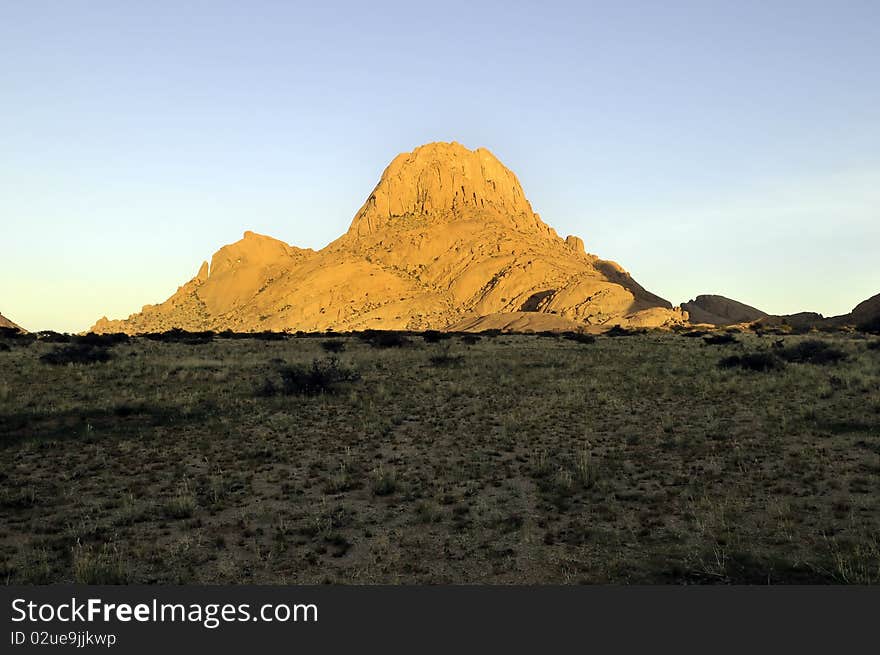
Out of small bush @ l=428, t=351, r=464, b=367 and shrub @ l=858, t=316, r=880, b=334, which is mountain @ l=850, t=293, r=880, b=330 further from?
small bush @ l=428, t=351, r=464, b=367

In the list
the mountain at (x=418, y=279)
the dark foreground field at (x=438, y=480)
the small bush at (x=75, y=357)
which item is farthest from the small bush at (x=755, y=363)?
the mountain at (x=418, y=279)

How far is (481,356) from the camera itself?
37.9 metres

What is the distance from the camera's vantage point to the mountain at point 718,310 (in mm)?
155250

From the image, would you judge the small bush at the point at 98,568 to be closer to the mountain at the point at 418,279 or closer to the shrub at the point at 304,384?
the shrub at the point at 304,384

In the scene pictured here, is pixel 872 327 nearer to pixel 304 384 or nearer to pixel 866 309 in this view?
pixel 866 309

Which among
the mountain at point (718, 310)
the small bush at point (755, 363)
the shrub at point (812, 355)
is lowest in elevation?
the small bush at point (755, 363)

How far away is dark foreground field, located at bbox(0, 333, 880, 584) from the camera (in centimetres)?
880

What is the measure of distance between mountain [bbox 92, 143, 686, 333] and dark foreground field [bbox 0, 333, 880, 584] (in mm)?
94894

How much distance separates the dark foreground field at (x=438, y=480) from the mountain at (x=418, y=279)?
94.9 meters

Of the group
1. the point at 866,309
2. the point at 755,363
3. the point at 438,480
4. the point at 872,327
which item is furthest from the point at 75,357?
the point at 866,309

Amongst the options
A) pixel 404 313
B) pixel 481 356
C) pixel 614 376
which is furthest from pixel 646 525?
pixel 404 313

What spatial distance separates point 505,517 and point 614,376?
60.1 feet

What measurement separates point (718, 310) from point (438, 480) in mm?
166017

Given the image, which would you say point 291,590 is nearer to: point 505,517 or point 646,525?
point 505,517
